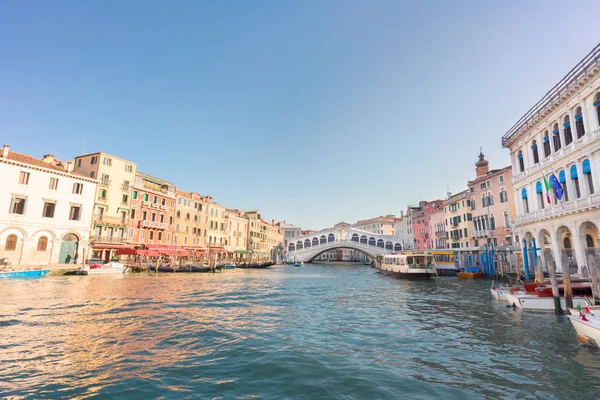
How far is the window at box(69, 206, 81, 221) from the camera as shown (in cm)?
2844

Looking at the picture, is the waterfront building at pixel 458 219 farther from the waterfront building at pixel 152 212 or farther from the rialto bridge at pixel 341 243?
the waterfront building at pixel 152 212

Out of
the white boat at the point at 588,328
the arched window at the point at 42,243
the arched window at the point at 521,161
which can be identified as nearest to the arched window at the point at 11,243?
the arched window at the point at 42,243

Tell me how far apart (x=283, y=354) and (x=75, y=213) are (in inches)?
1166

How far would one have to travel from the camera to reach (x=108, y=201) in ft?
105

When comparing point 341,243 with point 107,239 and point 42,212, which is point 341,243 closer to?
point 107,239

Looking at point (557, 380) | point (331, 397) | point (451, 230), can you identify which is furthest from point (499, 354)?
point (451, 230)

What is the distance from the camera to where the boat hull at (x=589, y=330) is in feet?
23.5

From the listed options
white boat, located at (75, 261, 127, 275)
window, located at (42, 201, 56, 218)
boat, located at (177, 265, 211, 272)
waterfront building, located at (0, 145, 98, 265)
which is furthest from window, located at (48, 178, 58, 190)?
boat, located at (177, 265, 211, 272)

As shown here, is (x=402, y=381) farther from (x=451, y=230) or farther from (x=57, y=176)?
(x=451, y=230)

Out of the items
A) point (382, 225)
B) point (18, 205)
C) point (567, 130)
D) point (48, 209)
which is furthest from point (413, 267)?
point (382, 225)

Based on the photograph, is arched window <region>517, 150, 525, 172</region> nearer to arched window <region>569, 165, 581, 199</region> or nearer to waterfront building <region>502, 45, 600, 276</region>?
waterfront building <region>502, 45, 600, 276</region>

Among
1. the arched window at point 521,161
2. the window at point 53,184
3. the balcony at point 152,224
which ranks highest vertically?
the arched window at point 521,161

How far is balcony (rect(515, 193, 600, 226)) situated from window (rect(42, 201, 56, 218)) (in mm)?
36995

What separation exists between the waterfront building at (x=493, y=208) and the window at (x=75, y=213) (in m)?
40.1
